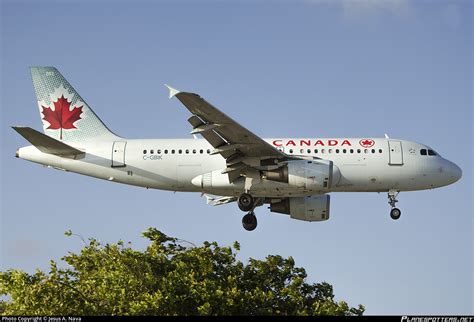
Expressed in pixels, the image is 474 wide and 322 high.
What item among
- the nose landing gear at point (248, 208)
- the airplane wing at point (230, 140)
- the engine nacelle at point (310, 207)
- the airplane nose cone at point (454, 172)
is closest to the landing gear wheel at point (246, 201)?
the nose landing gear at point (248, 208)

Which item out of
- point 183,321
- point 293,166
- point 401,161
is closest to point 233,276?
point 293,166

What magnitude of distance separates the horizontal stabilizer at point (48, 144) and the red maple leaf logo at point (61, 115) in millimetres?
2373

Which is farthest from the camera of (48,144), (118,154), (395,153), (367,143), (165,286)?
(118,154)

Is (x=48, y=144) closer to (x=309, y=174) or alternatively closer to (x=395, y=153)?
(x=309, y=174)

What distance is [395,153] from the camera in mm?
44500

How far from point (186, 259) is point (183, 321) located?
18.8 m

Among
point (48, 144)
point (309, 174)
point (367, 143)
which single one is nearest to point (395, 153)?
point (367, 143)

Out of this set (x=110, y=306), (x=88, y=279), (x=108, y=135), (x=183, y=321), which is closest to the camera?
(x=183, y=321)

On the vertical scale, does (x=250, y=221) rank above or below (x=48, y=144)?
below

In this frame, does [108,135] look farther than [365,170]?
Yes

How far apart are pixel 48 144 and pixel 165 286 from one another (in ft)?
36.8

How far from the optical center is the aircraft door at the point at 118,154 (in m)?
45.5

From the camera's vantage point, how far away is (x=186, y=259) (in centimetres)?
4262

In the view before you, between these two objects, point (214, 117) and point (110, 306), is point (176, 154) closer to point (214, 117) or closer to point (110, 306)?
point (214, 117)
